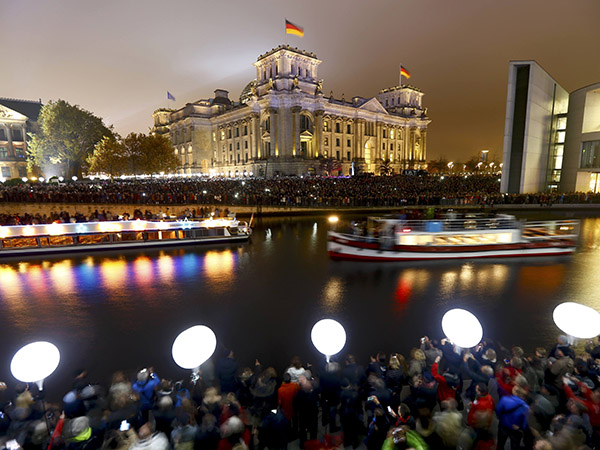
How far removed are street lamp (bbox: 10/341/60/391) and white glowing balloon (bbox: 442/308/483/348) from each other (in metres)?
8.09

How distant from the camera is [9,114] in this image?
84.9 metres

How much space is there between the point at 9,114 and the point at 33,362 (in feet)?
365

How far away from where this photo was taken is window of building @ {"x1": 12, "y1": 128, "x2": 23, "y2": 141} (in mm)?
86050

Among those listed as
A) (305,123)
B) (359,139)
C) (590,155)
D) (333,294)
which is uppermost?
(305,123)

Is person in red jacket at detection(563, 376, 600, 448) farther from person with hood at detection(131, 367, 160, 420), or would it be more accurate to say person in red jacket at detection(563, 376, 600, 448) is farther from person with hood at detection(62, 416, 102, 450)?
person with hood at detection(62, 416, 102, 450)

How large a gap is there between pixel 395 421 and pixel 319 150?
8739 centimetres

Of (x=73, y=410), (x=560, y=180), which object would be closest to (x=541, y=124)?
(x=560, y=180)

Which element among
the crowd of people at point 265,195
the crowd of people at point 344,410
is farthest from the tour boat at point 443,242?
the crowd of people at point 265,195

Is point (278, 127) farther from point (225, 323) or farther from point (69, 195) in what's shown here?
point (225, 323)

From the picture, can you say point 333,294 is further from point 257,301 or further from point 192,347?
point 192,347

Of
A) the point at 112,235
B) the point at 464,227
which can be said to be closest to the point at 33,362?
the point at 112,235

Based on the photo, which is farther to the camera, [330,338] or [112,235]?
[112,235]

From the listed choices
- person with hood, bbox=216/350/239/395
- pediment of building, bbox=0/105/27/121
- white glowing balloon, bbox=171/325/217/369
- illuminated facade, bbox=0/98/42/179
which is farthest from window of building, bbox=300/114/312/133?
white glowing balloon, bbox=171/325/217/369

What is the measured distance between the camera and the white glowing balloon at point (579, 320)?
22.8 feet
